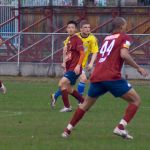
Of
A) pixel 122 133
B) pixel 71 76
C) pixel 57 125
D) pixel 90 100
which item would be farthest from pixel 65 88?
pixel 122 133

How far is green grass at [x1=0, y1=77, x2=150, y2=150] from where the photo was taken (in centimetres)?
1189

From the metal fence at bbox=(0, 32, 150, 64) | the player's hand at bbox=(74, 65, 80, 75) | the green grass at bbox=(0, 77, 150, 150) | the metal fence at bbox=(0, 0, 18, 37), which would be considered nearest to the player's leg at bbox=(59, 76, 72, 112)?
the green grass at bbox=(0, 77, 150, 150)

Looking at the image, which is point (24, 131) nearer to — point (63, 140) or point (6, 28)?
point (63, 140)

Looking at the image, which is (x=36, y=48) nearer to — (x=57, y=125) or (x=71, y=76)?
(x=71, y=76)

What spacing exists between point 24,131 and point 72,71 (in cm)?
352

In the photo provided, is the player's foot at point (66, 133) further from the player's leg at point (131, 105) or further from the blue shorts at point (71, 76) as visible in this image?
the blue shorts at point (71, 76)

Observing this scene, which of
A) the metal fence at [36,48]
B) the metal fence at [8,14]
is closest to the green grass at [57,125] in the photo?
the metal fence at [36,48]

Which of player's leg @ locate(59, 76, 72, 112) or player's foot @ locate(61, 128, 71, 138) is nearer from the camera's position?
player's foot @ locate(61, 128, 71, 138)

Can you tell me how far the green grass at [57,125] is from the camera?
11.9m

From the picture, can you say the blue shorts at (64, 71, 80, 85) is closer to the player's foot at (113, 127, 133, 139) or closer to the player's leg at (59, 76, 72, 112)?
the player's leg at (59, 76, 72, 112)

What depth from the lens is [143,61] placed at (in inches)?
1117

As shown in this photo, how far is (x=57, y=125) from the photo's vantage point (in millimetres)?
14359

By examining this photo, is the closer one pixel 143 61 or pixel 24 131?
pixel 24 131

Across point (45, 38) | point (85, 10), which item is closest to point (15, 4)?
point (85, 10)
